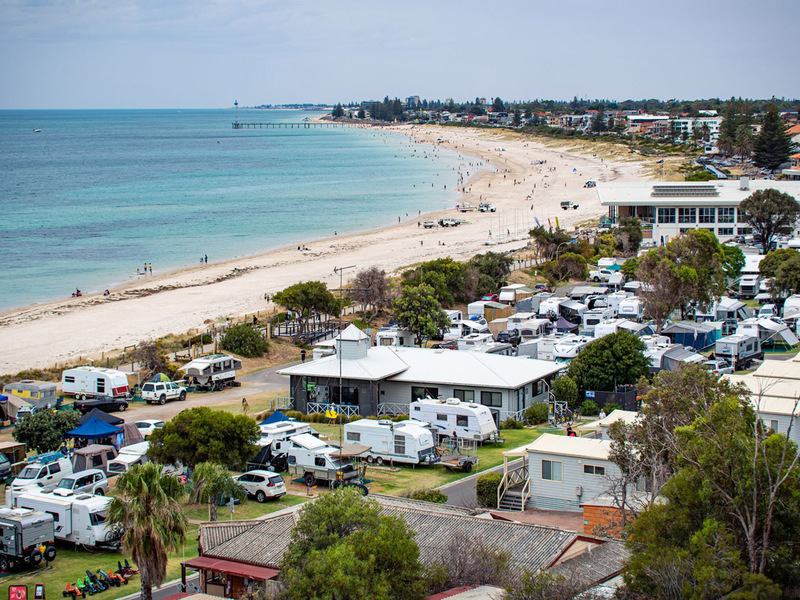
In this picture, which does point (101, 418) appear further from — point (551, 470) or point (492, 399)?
point (551, 470)

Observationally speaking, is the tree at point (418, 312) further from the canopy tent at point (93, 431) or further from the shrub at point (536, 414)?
the canopy tent at point (93, 431)

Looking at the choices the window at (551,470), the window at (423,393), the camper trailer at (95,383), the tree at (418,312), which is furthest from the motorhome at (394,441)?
the tree at (418,312)

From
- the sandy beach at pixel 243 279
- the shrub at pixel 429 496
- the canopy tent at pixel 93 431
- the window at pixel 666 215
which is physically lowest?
the sandy beach at pixel 243 279

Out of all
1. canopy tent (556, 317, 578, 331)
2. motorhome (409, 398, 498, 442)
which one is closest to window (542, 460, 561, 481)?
motorhome (409, 398, 498, 442)

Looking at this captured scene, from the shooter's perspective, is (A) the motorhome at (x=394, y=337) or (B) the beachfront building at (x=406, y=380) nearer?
(B) the beachfront building at (x=406, y=380)

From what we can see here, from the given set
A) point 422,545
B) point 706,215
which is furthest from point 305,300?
point 706,215

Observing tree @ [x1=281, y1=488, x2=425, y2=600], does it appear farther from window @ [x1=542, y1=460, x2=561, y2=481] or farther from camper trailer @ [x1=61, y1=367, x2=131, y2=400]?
camper trailer @ [x1=61, y1=367, x2=131, y2=400]

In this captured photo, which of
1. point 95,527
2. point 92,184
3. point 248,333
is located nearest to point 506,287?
point 248,333

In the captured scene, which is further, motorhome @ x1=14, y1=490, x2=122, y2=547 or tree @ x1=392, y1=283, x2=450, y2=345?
tree @ x1=392, y1=283, x2=450, y2=345
